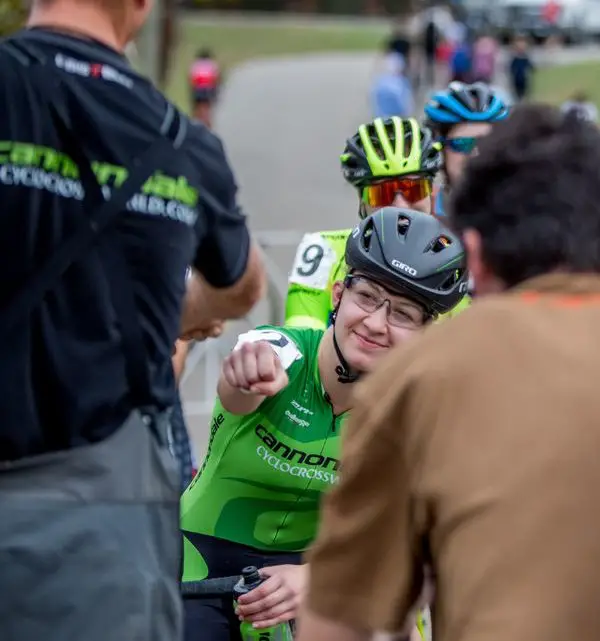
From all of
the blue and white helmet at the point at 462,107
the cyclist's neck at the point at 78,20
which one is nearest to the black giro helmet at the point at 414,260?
→ the cyclist's neck at the point at 78,20

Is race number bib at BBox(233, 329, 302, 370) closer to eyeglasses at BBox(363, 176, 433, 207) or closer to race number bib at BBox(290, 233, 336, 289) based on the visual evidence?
race number bib at BBox(290, 233, 336, 289)

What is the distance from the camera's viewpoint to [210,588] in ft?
11.9

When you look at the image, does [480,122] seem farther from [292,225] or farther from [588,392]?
[292,225]

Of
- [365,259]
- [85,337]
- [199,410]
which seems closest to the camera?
[85,337]

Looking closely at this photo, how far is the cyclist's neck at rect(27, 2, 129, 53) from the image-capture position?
251 cm

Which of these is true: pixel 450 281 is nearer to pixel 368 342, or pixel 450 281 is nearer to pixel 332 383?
pixel 368 342

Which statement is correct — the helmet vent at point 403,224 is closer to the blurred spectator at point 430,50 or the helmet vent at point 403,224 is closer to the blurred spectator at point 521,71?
the blurred spectator at point 521,71

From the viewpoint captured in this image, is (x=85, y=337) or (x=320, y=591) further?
(x=85, y=337)

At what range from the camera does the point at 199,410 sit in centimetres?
954

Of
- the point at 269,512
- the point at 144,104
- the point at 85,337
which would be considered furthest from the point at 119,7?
the point at 269,512

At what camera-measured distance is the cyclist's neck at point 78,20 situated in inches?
98.7

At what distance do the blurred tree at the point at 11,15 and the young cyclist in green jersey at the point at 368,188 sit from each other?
1078 centimetres

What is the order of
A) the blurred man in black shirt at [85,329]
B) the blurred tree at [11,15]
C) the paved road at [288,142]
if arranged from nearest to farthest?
the blurred man in black shirt at [85,329] → the paved road at [288,142] → the blurred tree at [11,15]

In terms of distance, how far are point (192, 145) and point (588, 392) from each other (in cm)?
107
